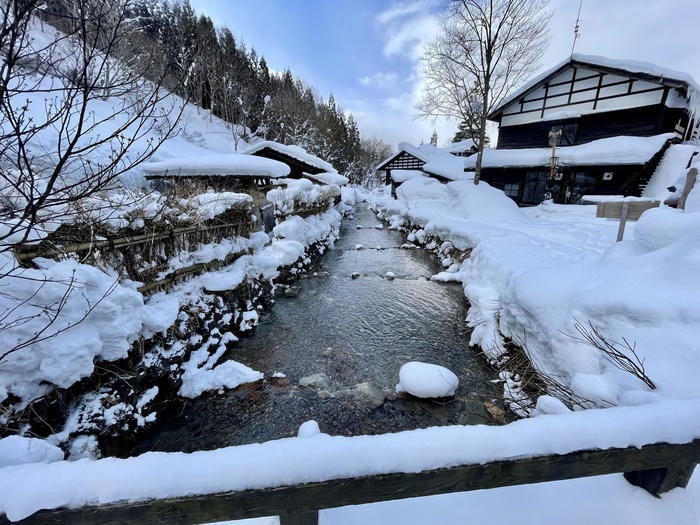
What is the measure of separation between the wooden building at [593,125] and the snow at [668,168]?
0.34 meters

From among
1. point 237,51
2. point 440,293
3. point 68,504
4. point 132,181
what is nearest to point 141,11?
point 237,51

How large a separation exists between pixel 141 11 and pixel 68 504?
42203 mm

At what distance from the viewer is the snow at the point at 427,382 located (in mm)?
4160

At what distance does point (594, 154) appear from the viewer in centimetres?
1249

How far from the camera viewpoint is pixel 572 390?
2842 millimetres

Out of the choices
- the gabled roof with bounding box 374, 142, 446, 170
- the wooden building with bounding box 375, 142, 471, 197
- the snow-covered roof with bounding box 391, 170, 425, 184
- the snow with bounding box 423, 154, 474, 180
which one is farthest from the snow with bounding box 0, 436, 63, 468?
the gabled roof with bounding box 374, 142, 446, 170

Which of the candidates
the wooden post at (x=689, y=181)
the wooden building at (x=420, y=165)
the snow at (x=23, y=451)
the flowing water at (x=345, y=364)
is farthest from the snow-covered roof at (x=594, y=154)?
the snow at (x=23, y=451)

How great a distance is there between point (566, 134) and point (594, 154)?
333cm

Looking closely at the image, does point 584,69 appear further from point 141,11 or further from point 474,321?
point 141,11

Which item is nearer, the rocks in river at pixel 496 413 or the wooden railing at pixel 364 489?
the wooden railing at pixel 364 489

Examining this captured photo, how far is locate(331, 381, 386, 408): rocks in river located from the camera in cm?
419

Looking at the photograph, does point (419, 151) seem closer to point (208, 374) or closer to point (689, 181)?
point (689, 181)

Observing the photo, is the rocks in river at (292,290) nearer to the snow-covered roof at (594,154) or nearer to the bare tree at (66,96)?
the bare tree at (66,96)

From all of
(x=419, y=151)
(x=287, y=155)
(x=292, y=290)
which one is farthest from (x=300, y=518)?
(x=419, y=151)
